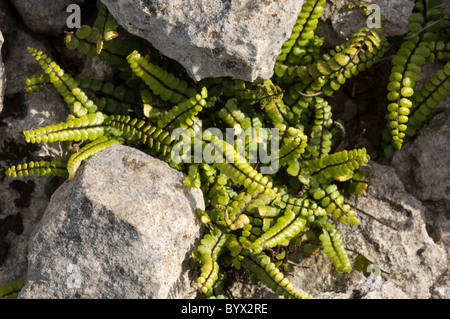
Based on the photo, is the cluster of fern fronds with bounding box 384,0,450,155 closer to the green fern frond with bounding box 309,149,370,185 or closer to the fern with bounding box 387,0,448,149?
the fern with bounding box 387,0,448,149

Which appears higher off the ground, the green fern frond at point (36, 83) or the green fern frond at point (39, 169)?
the green fern frond at point (36, 83)

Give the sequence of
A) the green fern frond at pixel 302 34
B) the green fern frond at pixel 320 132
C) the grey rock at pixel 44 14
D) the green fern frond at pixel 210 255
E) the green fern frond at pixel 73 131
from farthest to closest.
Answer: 1. the grey rock at pixel 44 14
2. the green fern frond at pixel 320 132
3. the green fern frond at pixel 302 34
4. the green fern frond at pixel 73 131
5. the green fern frond at pixel 210 255

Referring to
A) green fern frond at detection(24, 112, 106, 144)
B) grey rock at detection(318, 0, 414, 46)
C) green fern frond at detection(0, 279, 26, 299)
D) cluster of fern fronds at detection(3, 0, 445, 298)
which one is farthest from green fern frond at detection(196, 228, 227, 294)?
grey rock at detection(318, 0, 414, 46)

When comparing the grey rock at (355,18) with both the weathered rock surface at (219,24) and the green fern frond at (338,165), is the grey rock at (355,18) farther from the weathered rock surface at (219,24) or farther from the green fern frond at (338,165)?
the green fern frond at (338,165)

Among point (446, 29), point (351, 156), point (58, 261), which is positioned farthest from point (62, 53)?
point (446, 29)

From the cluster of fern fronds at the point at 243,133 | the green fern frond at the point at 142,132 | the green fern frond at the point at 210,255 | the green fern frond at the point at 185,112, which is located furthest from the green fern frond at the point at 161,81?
the green fern frond at the point at 210,255
